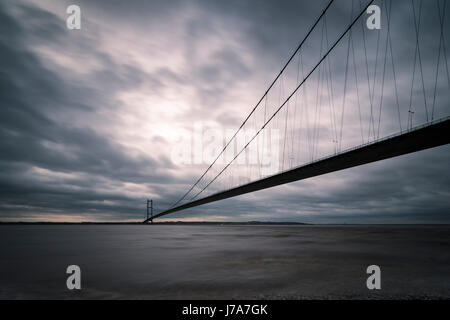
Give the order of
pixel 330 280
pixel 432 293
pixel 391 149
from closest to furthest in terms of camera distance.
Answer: pixel 432 293, pixel 330 280, pixel 391 149

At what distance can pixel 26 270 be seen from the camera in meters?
10.4

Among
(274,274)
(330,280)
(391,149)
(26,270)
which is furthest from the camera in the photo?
(391,149)

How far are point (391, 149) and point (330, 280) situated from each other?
2224 cm

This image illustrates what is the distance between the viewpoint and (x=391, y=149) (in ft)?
84.8
